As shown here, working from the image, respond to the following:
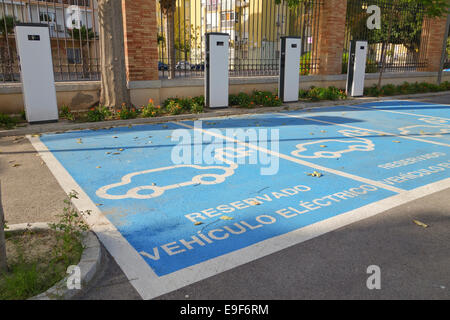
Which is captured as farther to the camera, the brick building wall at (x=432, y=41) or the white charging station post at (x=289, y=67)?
the brick building wall at (x=432, y=41)

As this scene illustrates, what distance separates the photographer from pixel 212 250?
3.54m

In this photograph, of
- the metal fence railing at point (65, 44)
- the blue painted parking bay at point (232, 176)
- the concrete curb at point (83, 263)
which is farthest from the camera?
the metal fence railing at point (65, 44)

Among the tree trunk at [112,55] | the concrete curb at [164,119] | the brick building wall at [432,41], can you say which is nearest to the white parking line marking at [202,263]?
the concrete curb at [164,119]

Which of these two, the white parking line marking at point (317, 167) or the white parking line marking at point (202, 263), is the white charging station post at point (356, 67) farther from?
the white parking line marking at point (202, 263)

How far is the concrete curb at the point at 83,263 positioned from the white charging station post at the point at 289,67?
10938mm

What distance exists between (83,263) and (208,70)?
924 cm

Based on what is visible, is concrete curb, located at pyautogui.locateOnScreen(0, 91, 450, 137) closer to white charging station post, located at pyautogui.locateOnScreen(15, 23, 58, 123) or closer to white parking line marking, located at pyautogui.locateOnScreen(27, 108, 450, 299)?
white charging station post, located at pyautogui.locateOnScreen(15, 23, 58, 123)

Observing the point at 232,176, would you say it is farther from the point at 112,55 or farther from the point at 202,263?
the point at 112,55

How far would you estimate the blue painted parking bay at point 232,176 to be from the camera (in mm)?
3928

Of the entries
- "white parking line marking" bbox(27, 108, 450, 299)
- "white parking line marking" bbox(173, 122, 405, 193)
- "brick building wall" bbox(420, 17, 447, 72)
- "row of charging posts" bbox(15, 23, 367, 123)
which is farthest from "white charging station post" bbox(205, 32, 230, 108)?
"brick building wall" bbox(420, 17, 447, 72)

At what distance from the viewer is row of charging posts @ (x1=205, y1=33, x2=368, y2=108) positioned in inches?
456

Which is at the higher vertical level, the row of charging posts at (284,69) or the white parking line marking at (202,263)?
the row of charging posts at (284,69)
